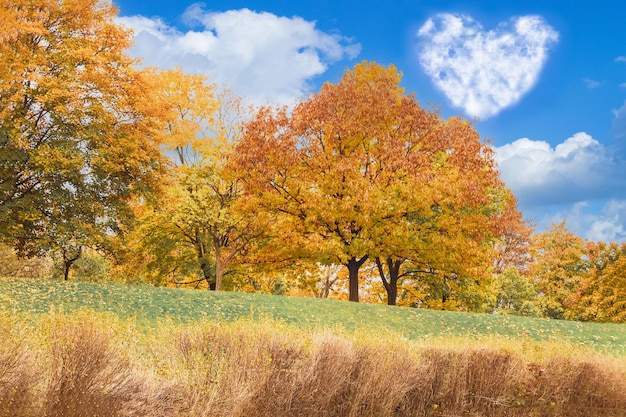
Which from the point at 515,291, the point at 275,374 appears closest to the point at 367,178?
the point at 275,374

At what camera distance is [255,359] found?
6.88m

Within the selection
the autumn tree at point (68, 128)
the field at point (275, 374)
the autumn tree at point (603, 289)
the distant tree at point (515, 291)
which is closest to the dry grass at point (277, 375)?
the field at point (275, 374)

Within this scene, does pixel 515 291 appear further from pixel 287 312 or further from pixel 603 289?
pixel 287 312

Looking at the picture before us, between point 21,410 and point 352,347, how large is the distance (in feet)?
13.6

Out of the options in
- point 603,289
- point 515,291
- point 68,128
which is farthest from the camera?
point 515,291

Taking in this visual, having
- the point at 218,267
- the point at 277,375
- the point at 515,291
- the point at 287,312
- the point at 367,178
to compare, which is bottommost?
the point at 277,375

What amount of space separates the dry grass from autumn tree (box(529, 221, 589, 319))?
94.3ft

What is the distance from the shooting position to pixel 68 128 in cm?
1819

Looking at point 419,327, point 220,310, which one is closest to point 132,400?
point 220,310

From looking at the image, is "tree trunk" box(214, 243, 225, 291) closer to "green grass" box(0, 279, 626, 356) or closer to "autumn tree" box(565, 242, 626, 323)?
"green grass" box(0, 279, 626, 356)

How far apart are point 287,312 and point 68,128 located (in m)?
9.90

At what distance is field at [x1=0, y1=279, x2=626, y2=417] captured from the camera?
6004 mm

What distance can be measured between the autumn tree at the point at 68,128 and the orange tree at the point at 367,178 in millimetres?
4139

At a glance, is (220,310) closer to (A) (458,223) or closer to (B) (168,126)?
(A) (458,223)
